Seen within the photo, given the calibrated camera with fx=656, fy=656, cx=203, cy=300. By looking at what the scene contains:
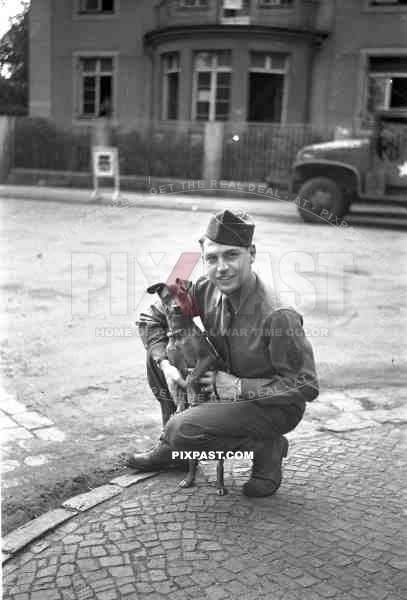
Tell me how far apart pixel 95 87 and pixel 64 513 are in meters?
2.48

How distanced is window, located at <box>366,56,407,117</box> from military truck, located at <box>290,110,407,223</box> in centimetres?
430

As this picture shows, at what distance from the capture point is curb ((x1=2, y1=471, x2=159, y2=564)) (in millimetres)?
2357

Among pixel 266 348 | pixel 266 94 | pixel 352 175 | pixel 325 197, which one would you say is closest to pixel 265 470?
pixel 266 348

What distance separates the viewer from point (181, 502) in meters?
2.69

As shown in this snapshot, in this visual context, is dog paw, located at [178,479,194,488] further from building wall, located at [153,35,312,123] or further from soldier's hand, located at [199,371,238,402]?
building wall, located at [153,35,312,123]

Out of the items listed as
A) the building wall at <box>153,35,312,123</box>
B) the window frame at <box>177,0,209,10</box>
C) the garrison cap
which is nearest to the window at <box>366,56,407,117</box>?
the building wall at <box>153,35,312,123</box>

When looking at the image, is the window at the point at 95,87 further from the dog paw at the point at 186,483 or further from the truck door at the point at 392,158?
the truck door at the point at 392,158

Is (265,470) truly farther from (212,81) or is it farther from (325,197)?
(325,197)

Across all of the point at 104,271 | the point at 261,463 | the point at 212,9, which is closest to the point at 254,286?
the point at 261,463

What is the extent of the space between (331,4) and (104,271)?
4.10 m

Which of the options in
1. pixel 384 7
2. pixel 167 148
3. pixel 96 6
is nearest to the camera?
pixel 96 6

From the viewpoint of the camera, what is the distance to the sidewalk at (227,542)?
7.04 feet

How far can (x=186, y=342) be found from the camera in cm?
253

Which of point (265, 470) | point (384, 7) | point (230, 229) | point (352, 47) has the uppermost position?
point (384, 7)
